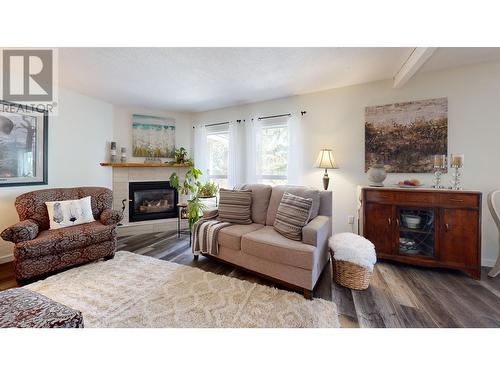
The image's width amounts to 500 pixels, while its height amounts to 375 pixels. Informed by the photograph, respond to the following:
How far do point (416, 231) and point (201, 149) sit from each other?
12.2 feet

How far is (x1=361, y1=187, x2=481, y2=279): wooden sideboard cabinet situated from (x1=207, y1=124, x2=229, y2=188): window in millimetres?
2553

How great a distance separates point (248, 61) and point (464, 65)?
258cm

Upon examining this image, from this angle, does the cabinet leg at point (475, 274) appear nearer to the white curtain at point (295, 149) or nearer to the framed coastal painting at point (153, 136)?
the white curtain at point (295, 149)

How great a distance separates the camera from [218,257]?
2.38m

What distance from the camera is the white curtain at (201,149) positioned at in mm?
4160

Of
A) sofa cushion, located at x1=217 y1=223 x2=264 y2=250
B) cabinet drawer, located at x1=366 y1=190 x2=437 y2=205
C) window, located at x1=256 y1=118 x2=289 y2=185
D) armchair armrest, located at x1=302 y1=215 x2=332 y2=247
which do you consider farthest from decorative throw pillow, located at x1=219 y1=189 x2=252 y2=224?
cabinet drawer, located at x1=366 y1=190 x2=437 y2=205

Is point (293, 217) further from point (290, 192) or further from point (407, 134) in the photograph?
point (407, 134)

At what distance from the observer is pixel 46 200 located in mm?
2523

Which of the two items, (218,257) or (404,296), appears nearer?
(404,296)

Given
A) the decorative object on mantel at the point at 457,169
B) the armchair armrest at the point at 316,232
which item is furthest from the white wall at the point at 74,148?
the decorative object on mantel at the point at 457,169

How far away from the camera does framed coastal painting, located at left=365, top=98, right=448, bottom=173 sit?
8.20 ft

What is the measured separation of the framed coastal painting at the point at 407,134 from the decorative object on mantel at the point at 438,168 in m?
0.09

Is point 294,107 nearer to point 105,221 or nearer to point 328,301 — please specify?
point 328,301
